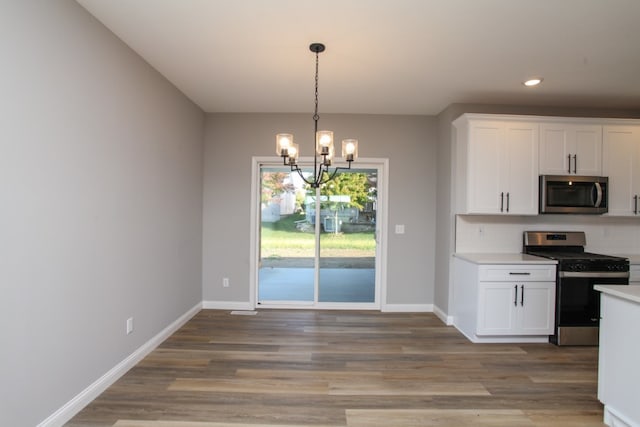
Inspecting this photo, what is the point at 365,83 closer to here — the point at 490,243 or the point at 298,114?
the point at 298,114

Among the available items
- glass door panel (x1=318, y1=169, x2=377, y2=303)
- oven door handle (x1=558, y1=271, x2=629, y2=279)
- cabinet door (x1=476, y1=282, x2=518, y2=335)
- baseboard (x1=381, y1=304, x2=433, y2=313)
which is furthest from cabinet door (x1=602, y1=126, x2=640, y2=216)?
glass door panel (x1=318, y1=169, x2=377, y2=303)

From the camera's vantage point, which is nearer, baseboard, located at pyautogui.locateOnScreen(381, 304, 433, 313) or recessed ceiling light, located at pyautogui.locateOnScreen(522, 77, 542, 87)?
recessed ceiling light, located at pyautogui.locateOnScreen(522, 77, 542, 87)

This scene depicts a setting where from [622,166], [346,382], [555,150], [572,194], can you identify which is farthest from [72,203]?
[622,166]

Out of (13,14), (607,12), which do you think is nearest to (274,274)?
(13,14)

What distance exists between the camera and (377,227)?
4.64m

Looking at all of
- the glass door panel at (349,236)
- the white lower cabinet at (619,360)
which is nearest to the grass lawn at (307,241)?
the glass door panel at (349,236)

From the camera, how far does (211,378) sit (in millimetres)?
2725

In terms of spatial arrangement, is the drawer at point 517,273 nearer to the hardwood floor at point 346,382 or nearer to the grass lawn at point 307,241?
the hardwood floor at point 346,382

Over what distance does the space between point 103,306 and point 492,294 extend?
352 centimetres

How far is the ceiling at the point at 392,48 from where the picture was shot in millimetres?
2213

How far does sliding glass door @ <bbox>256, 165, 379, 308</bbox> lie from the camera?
4.69 m

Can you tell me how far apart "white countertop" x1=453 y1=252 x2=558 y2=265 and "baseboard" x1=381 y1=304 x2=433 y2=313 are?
38.4 inches

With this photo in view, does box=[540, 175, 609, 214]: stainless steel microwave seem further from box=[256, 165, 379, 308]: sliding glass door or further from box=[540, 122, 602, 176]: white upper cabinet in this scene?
box=[256, 165, 379, 308]: sliding glass door

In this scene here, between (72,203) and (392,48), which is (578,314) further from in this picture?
(72,203)
